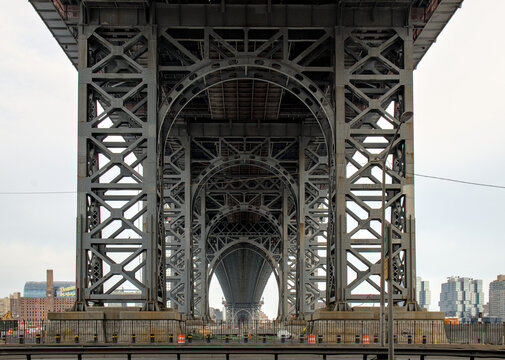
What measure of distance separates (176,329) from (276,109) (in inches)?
937

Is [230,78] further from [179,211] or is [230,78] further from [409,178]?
[179,211]

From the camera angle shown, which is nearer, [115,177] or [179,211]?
[115,177]

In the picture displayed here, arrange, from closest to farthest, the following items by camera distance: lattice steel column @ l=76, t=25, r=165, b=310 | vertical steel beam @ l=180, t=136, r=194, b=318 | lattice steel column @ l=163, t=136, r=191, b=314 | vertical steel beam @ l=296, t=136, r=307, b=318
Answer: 1. lattice steel column @ l=76, t=25, r=165, b=310
2. vertical steel beam @ l=180, t=136, r=194, b=318
3. vertical steel beam @ l=296, t=136, r=307, b=318
4. lattice steel column @ l=163, t=136, r=191, b=314

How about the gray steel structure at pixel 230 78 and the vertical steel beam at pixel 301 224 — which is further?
the vertical steel beam at pixel 301 224

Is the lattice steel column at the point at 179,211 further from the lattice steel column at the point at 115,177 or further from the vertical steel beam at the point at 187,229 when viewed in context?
A: the lattice steel column at the point at 115,177

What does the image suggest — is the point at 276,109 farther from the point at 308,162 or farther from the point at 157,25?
the point at 157,25

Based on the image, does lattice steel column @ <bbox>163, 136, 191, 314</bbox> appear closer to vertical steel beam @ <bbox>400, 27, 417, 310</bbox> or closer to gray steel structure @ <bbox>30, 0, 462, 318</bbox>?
gray steel structure @ <bbox>30, 0, 462, 318</bbox>

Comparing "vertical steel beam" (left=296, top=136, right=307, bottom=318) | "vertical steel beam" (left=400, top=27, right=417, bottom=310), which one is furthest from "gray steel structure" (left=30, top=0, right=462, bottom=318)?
"vertical steel beam" (left=296, top=136, right=307, bottom=318)

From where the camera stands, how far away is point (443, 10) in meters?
36.0

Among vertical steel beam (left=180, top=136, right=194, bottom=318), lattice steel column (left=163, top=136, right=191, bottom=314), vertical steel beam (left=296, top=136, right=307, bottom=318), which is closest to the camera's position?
vertical steel beam (left=180, top=136, right=194, bottom=318)

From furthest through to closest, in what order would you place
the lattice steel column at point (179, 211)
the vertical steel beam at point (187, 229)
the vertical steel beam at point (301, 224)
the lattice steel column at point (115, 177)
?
the lattice steel column at point (179, 211)
the vertical steel beam at point (301, 224)
the vertical steel beam at point (187, 229)
the lattice steel column at point (115, 177)

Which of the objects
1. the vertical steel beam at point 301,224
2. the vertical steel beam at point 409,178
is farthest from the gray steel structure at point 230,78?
the vertical steel beam at point 301,224

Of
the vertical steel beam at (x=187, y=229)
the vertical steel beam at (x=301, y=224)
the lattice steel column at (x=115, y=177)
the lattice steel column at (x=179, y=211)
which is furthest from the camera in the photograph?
the lattice steel column at (x=179, y=211)

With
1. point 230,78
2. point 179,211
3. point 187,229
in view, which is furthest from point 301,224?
point 230,78
